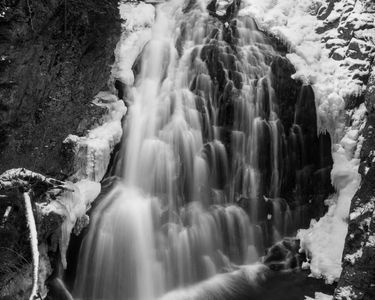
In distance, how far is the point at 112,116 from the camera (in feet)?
29.4

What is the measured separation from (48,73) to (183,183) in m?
3.33

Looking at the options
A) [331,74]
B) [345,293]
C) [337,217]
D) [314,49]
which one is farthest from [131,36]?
[345,293]

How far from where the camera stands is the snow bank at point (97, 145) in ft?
26.0

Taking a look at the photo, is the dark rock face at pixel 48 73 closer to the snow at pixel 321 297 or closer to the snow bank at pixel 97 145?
the snow bank at pixel 97 145

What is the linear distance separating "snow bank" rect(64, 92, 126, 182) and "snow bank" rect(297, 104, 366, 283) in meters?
4.49

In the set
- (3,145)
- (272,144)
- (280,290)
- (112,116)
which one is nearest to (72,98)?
(112,116)

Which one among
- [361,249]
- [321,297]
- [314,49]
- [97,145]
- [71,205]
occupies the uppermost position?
[314,49]

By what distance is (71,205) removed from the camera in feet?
23.7

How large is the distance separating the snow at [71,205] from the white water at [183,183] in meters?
0.29

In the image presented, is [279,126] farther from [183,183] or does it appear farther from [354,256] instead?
[354,256]

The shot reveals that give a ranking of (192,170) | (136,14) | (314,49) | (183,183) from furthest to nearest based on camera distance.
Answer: (136,14) < (314,49) < (192,170) < (183,183)

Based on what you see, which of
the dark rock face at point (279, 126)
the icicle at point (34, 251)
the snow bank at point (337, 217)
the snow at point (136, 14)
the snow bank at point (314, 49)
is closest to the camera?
the icicle at point (34, 251)

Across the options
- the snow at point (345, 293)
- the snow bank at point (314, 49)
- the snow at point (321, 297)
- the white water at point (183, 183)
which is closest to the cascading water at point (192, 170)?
the white water at point (183, 183)

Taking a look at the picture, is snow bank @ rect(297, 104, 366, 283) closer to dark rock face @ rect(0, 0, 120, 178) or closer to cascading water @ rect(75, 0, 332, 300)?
cascading water @ rect(75, 0, 332, 300)
